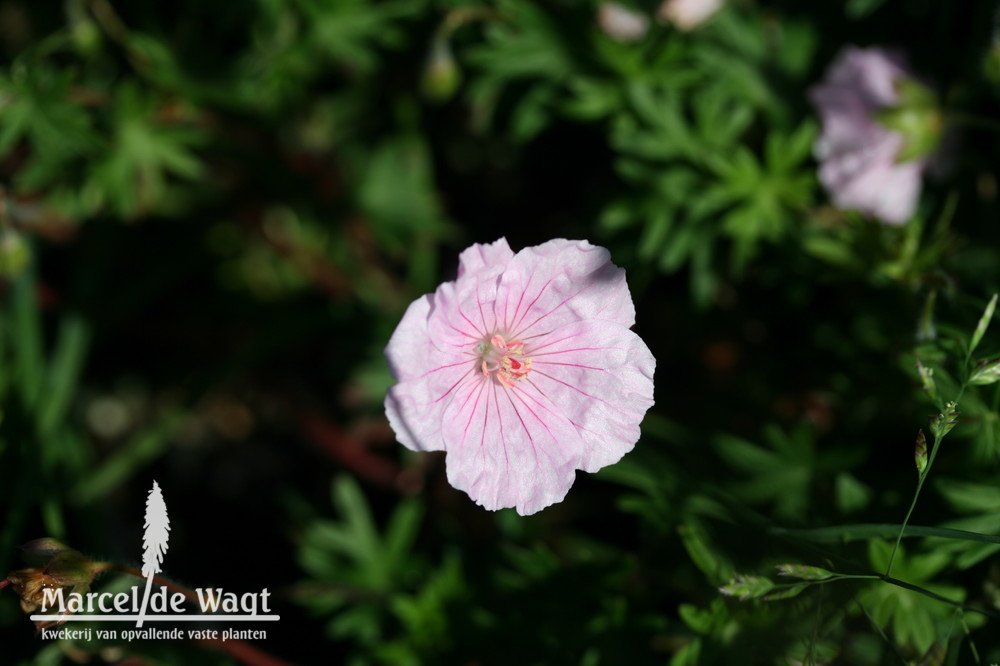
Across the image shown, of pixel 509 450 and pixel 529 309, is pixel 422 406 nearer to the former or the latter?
pixel 509 450

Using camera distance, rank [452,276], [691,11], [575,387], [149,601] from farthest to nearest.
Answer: [452,276] → [691,11] → [149,601] → [575,387]

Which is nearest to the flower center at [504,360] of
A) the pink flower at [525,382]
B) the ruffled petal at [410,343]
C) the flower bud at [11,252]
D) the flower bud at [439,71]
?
the pink flower at [525,382]

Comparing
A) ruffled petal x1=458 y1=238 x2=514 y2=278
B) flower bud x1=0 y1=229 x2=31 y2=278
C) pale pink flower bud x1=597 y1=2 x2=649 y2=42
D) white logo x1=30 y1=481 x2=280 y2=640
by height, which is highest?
pale pink flower bud x1=597 y1=2 x2=649 y2=42

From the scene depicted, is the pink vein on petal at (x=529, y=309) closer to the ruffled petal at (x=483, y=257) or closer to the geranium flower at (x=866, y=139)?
the ruffled petal at (x=483, y=257)

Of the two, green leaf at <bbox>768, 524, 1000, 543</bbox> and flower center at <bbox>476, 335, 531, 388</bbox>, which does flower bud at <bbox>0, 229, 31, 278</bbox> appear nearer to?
flower center at <bbox>476, 335, 531, 388</bbox>

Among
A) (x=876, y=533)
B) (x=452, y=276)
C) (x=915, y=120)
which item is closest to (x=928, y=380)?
(x=876, y=533)

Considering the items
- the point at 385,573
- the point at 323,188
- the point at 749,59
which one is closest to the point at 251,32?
the point at 323,188

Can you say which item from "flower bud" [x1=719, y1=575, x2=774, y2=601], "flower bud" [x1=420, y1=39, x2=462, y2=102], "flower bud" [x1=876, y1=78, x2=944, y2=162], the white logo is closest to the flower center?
"flower bud" [x1=719, y1=575, x2=774, y2=601]
